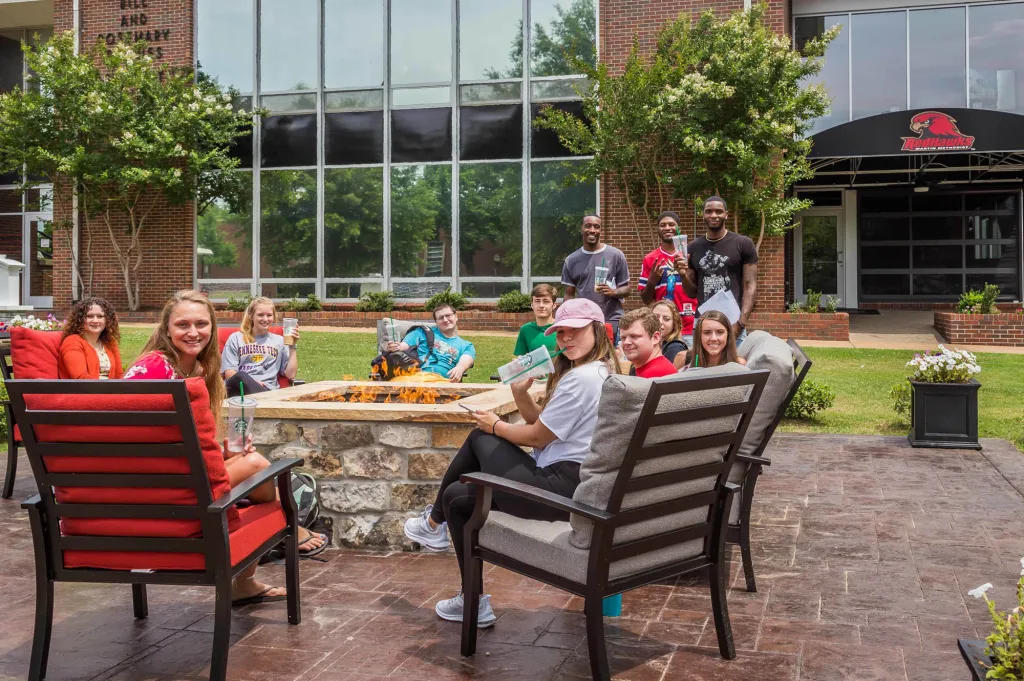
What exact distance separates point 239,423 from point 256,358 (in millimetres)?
3507

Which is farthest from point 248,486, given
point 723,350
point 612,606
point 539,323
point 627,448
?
point 539,323

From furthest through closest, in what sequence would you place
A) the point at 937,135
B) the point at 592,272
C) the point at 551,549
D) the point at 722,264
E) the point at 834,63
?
the point at 834,63, the point at 937,135, the point at 592,272, the point at 722,264, the point at 551,549

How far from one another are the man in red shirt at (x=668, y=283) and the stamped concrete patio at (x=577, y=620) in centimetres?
249

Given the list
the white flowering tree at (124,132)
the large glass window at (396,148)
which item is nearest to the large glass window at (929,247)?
the large glass window at (396,148)

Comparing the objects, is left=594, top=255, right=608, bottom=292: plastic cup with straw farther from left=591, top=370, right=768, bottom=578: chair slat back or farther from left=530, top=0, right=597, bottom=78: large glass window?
left=530, top=0, right=597, bottom=78: large glass window

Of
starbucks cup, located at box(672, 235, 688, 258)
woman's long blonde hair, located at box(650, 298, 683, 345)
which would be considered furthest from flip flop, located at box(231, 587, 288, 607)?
starbucks cup, located at box(672, 235, 688, 258)

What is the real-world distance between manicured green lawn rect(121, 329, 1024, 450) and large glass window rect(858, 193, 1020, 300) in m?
8.79

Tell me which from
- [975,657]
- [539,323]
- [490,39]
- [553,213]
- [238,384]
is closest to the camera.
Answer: [975,657]

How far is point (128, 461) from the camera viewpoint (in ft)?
9.83

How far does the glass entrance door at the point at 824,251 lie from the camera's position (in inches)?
826

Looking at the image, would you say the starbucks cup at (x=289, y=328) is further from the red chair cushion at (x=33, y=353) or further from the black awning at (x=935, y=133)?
the black awning at (x=935, y=133)

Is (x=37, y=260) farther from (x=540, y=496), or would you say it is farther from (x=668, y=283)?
(x=540, y=496)

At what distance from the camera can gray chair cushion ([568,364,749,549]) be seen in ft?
9.68

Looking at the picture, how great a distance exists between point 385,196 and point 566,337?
47.5ft
